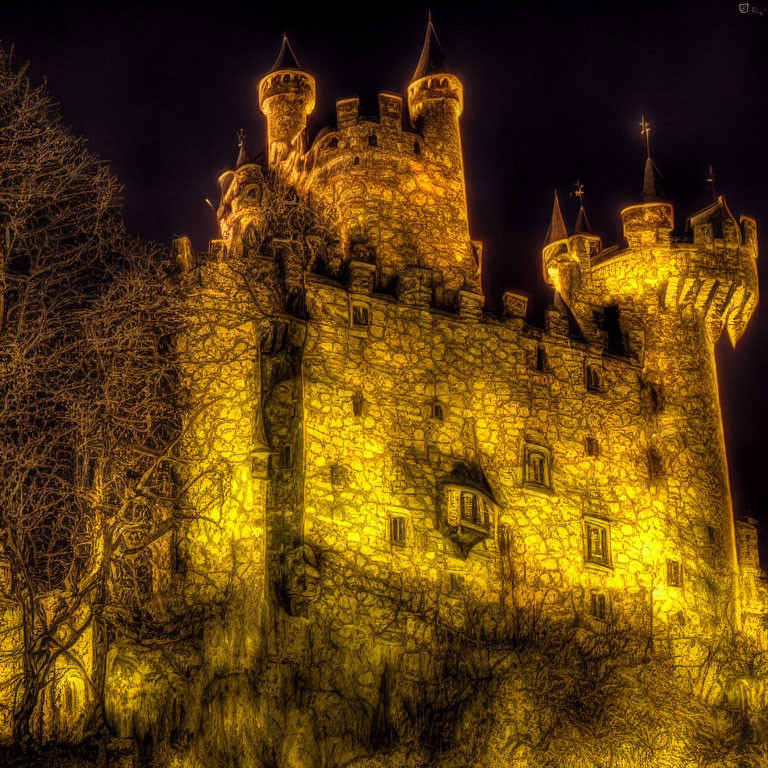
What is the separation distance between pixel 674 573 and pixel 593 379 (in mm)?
5106

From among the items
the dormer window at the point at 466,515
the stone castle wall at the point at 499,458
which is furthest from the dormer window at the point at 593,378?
the dormer window at the point at 466,515

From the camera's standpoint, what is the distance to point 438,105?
37312 mm

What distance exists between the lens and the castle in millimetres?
28359

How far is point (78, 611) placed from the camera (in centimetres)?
2744

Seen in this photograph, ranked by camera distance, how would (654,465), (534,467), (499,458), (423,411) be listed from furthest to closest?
(654,465), (534,467), (499,458), (423,411)

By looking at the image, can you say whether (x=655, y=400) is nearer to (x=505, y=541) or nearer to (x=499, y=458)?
(x=499, y=458)

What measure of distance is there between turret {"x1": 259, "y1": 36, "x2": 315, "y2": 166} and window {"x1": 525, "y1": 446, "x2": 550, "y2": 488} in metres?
11.1

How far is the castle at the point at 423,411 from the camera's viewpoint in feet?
93.0

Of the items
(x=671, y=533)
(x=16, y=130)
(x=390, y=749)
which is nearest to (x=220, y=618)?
(x=390, y=749)

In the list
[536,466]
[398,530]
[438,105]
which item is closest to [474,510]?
[398,530]

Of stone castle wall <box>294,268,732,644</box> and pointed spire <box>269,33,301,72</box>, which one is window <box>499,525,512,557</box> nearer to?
stone castle wall <box>294,268,732,644</box>

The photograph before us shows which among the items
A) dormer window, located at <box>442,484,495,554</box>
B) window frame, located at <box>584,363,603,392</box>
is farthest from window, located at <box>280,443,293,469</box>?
window frame, located at <box>584,363,603,392</box>

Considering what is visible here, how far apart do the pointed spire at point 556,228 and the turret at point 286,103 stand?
7755 mm

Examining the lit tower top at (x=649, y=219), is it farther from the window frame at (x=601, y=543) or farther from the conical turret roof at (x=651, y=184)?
the window frame at (x=601, y=543)
